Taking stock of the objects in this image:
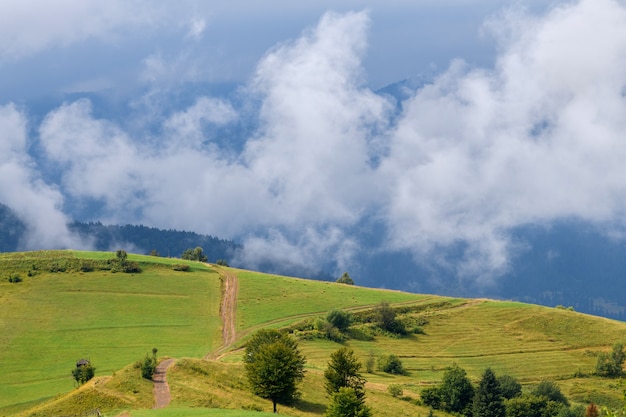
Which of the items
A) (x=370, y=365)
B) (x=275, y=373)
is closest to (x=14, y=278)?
(x=370, y=365)

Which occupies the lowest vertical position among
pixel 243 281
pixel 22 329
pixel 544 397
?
pixel 544 397

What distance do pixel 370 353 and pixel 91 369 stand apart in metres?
48.2

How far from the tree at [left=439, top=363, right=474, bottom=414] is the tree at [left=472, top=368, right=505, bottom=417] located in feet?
6.05

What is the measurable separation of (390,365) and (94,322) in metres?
54.3

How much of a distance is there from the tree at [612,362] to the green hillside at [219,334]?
2.12 m

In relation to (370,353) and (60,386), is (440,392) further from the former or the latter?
(60,386)

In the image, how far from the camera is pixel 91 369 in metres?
93.2

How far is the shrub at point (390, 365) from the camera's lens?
382ft

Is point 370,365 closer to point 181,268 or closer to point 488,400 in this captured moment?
point 488,400

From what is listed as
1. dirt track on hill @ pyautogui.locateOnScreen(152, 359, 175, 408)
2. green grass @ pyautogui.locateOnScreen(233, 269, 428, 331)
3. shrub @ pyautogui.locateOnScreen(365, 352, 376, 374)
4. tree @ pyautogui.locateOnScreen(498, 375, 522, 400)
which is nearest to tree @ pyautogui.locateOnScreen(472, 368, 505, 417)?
tree @ pyautogui.locateOnScreen(498, 375, 522, 400)

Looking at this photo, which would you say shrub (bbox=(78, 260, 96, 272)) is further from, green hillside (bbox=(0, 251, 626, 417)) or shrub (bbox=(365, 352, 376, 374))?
shrub (bbox=(365, 352, 376, 374))

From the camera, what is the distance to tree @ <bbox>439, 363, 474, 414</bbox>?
331 ft

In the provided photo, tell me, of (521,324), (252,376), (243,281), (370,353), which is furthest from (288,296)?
(252,376)

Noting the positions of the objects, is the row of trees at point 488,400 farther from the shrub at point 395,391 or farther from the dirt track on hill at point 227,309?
the dirt track on hill at point 227,309
